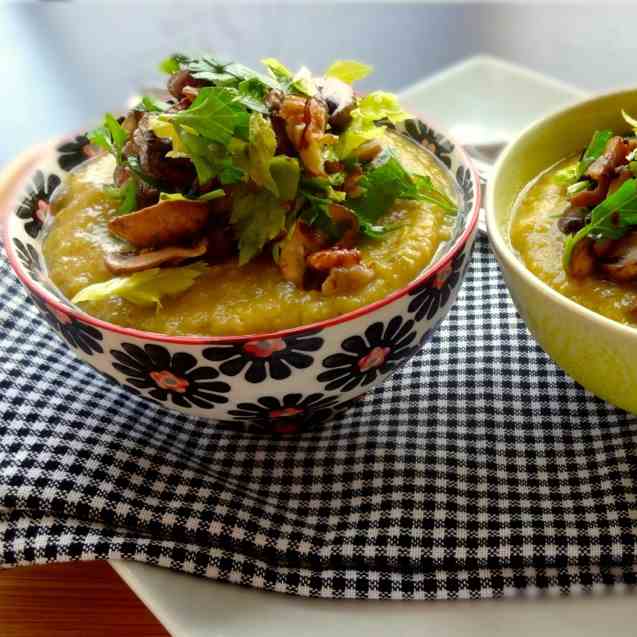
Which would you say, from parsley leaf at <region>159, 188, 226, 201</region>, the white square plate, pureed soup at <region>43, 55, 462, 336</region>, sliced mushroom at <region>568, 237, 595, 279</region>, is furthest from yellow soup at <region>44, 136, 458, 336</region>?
the white square plate

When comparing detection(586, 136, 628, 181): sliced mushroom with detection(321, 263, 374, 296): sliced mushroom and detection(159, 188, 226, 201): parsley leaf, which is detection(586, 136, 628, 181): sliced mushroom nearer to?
detection(321, 263, 374, 296): sliced mushroom

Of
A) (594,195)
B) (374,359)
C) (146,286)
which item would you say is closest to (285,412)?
(374,359)

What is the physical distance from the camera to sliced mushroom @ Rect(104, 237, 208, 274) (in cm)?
126

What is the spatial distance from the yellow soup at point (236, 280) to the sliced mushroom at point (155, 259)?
0.03 metres

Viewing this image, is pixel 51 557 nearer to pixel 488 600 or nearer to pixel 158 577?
pixel 158 577

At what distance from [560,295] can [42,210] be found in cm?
92

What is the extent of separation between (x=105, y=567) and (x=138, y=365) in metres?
0.37

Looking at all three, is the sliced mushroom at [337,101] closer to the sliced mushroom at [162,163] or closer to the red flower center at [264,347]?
the sliced mushroom at [162,163]

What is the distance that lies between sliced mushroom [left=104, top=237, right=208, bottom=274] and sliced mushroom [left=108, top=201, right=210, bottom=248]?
0.07 feet

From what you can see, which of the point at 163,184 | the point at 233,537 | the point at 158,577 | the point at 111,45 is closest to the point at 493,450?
the point at 233,537

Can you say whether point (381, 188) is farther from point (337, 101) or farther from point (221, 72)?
point (221, 72)

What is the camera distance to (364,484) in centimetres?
135

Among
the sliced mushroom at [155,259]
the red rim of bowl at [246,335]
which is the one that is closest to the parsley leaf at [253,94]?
the sliced mushroom at [155,259]

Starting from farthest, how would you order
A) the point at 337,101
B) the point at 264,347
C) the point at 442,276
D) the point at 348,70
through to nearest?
1. the point at 348,70
2. the point at 337,101
3. the point at 442,276
4. the point at 264,347
